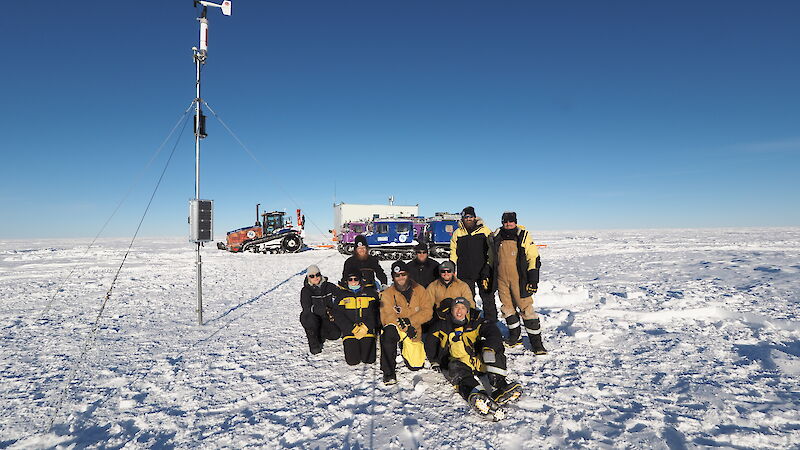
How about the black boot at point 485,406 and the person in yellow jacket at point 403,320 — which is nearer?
the black boot at point 485,406

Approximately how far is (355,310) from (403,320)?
756 mm

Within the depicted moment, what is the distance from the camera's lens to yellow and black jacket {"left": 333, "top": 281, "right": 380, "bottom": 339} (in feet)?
15.1

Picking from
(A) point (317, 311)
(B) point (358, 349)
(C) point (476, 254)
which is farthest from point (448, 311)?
(A) point (317, 311)

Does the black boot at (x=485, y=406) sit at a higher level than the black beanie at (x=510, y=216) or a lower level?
lower

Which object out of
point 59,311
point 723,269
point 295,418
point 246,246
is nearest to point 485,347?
point 295,418

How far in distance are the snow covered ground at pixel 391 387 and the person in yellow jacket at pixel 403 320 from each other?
0.21 metres

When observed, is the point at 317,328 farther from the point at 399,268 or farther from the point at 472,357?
the point at 472,357

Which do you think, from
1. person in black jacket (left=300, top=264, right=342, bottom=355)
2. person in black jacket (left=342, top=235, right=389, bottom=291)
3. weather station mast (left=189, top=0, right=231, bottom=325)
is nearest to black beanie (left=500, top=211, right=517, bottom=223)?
person in black jacket (left=342, top=235, right=389, bottom=291)

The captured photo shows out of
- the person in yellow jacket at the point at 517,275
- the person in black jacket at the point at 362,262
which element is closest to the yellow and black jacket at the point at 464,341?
the person in yellow jacket at the point at 517,275

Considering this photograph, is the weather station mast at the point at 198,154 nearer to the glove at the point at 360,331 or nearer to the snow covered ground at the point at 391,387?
the snow covered ground at the point at 391,387

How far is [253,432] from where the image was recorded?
314 centimetres

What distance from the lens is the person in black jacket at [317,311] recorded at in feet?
16.4

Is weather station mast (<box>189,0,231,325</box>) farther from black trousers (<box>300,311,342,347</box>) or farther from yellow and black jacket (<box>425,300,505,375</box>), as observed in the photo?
yellow and black jacket (<box>425,300,505,375</box>)

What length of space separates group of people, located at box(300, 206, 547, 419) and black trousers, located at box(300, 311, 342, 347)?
0.01 meters
